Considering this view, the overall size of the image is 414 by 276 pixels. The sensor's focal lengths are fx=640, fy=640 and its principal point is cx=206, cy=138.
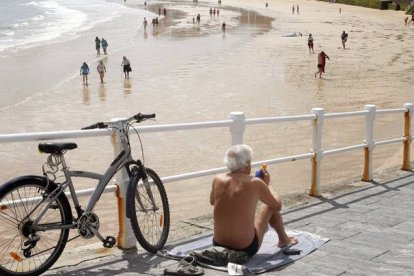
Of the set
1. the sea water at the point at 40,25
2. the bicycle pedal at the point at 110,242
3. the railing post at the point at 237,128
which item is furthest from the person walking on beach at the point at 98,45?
the bicycle pedal at the point at 110,242

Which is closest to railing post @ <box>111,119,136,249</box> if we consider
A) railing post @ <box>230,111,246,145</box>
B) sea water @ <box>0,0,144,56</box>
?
railing post @ <box>230,111,246,145</box>

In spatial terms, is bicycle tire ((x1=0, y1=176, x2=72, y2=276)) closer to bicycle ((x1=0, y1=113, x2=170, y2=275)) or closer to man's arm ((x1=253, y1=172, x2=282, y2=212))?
bicycle ((x1=0, y1=113, x2=170, y2=275))

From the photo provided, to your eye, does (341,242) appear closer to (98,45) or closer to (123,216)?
(123,216)

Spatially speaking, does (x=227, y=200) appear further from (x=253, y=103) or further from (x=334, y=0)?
(x=334, y=0)

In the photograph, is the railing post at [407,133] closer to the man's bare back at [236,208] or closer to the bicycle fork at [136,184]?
the man's bare back at [236,208]

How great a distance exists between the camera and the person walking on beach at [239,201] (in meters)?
5.10

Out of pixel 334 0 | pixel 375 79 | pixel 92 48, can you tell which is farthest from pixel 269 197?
pixel 334 0

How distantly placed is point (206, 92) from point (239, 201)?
850 inches

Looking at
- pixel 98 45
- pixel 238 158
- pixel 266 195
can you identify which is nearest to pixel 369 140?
pixel 266 195

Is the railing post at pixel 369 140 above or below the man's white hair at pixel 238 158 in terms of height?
below

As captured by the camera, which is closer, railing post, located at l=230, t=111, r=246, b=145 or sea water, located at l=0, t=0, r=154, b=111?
railing post, located at l=230, t=111, r=246, b=145

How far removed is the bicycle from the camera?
15.2 feet

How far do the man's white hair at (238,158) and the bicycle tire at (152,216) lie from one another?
0.77 meters

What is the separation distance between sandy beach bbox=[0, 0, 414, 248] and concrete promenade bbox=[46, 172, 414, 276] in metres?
3.41
